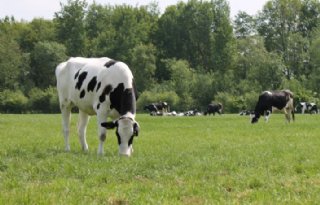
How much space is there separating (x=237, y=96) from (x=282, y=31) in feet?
82.1

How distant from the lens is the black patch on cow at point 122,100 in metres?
13.3

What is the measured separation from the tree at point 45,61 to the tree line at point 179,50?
174mm

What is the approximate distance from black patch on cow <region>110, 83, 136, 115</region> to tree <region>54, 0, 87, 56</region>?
8131 cm

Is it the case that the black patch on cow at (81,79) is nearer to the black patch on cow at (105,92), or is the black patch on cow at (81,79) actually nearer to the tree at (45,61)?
the black patch on cow at (105,92)

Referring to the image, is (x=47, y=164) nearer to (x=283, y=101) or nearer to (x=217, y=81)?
(x=283, y=101)

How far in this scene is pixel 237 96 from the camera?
76.2 m

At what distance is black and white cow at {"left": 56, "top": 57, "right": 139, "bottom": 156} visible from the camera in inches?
498

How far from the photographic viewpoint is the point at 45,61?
91.2 metres

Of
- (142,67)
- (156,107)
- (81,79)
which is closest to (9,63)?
(142,67)

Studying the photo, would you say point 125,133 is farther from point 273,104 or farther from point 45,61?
point 45,61

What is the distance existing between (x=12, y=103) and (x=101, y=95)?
72382 millimetres

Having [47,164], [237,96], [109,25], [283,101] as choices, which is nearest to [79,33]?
[109,25]

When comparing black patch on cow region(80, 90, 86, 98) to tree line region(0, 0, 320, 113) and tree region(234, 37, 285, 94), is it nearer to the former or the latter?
tree line region(0, 0, 320, 113)

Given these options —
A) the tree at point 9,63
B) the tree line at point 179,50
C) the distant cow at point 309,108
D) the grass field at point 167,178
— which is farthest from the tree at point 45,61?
the grass field at point 167,178
